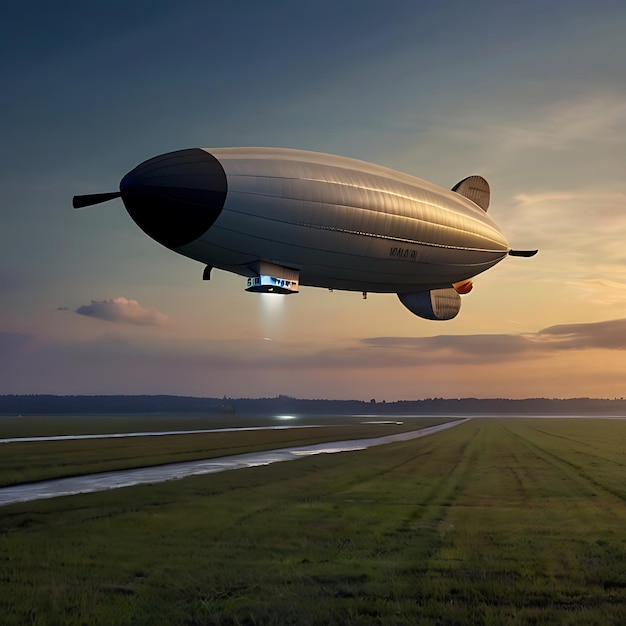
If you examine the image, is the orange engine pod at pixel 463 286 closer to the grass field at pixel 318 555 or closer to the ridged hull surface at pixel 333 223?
the ridged hull surface at pixel 333 223

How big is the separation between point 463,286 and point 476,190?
7324 millimetres

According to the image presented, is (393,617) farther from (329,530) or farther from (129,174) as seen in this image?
(129,174)

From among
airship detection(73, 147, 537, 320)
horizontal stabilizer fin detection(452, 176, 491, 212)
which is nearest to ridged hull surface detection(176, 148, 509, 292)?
airship detection(73, 147, 537, 320)

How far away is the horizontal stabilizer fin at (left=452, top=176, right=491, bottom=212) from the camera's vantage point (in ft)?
144

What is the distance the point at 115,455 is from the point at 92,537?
30.0 m

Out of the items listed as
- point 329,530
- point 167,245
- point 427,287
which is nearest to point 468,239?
point 427,287

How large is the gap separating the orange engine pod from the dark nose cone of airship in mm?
22046

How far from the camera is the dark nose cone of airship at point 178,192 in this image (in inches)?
957

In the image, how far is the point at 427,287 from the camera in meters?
37.6

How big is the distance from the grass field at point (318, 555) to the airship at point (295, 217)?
10.0m

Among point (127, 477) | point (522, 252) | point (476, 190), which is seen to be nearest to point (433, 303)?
point (522, 252)

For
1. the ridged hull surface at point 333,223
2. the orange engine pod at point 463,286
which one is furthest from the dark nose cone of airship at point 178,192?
the orange engine pod at point 463,286

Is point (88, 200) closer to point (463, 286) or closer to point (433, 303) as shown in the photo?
point (433, 303)

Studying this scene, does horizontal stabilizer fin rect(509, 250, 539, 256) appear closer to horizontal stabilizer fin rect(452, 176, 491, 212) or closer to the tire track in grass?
horizontal stabilizer fin rect(452, 176, 491, 212)
